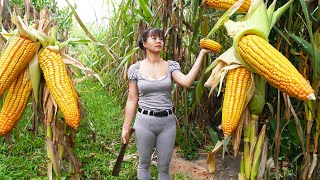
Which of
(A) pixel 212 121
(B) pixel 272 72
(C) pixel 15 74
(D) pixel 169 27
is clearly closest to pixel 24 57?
(C) pixel 15 74

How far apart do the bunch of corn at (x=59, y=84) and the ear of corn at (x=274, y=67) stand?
104cm

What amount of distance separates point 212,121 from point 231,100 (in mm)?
2469

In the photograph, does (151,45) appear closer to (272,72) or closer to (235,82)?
(235,82)

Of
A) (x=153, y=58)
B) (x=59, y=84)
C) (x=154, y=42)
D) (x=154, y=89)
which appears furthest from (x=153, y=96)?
(x=59, y=84)

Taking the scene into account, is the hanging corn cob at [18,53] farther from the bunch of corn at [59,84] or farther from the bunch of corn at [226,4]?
the bunch of corn at [226,4]

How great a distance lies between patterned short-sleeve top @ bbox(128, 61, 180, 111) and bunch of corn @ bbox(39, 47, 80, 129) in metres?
0.75

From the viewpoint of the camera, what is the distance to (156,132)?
293cm

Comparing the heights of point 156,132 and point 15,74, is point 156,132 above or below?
below

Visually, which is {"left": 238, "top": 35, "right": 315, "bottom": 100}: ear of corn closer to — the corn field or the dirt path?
the corn field

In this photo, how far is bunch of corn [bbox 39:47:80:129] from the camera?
82.8 inches

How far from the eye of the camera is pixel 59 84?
2.18m

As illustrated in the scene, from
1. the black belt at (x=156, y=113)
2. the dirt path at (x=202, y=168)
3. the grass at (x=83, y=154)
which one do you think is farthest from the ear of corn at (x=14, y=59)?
the dirt path at (x=202, y=168)

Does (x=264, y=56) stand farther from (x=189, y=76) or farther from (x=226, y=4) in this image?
(x=189, y=76)

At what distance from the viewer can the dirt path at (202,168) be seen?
3.64 meters
